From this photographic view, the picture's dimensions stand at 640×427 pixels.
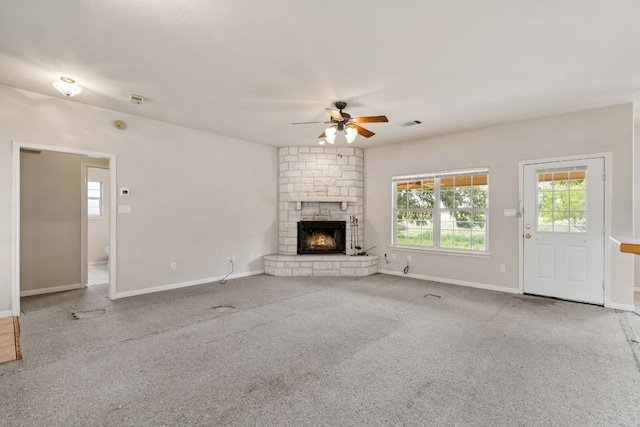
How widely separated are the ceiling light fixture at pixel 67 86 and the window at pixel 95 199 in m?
5.16

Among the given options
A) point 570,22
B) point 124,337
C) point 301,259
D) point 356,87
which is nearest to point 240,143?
point 301,259

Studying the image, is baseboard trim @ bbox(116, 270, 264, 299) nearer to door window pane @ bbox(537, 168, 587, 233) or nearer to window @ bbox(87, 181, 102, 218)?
window @ bbox(87, 181, 102, 218)

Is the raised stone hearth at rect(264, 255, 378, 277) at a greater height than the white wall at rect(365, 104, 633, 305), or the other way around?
the white wall at rect(365, 104, 633, 305)

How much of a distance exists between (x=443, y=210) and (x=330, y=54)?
390cm

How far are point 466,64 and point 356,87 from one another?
1.13 metres

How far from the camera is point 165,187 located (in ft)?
16.2

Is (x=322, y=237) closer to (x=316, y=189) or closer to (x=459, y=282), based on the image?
(x=316, y=189)

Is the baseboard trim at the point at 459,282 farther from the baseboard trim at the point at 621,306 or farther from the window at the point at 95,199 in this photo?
the window at the point at 95,199

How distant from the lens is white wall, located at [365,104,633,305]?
3994 millimetres

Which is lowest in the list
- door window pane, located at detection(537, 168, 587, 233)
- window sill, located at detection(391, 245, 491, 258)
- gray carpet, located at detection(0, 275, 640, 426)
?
gray carpet, located at detection(0, 275, 640, 426)

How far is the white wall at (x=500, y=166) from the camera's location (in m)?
3.99

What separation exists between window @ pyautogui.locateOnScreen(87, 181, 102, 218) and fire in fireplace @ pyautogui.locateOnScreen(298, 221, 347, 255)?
5.22 meters

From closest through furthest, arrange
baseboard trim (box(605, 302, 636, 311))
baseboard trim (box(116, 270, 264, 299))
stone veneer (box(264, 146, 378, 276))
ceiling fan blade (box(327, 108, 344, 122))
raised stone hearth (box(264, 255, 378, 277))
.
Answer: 1. ceiling fan blade (box(327, 108, 344, 122))
2. baseboard trim (box(605, 302, 636, 311))
3. baseboard trim (box(116, 270, 264, 299))
4. raised stone hearth (box(264, 255, 378, 277))
5. stone veneer (box(264, 146, 378, 276))

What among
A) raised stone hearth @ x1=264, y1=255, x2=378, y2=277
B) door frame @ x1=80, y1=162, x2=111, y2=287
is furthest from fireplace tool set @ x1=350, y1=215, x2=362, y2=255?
door frame @ x1=80, y1=162, x2=111, y2=287
